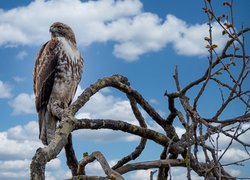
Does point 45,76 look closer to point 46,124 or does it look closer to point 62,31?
point 46,124

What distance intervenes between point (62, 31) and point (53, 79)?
1.31 m

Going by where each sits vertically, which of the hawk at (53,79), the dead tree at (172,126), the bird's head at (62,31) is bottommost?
the dead tree at (172,126)

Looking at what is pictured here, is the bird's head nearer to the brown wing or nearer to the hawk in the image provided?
the hawk

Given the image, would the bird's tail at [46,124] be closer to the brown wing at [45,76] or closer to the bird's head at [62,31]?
the brown wing at [45,76]

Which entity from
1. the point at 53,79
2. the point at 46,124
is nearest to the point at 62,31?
the point at 53,79

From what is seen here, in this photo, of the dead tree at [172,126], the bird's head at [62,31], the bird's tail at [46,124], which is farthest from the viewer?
the bird's head at [62,31]

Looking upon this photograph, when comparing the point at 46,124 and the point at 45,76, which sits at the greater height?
the point at 45,76

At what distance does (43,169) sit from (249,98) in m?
1.65

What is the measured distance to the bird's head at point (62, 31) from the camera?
22.6 feet

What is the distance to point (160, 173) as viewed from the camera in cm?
435

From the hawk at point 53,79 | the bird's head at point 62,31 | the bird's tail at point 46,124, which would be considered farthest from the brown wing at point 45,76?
the bird's head at point 62,31

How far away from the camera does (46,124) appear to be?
570 cm

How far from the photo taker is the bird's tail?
18.7 feet

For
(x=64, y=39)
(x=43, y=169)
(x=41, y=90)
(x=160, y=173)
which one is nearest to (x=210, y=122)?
(x=160, y=173)
